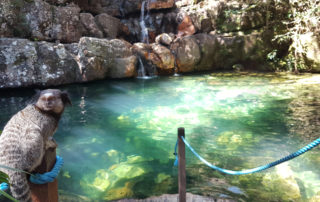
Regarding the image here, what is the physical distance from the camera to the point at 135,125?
5.17 meters

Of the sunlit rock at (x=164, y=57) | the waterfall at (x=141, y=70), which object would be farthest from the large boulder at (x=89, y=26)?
the sunlit rock at (x=164, y=57)

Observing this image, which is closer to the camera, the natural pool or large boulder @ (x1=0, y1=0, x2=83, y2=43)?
the natural pool

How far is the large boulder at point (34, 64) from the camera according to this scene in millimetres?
7500

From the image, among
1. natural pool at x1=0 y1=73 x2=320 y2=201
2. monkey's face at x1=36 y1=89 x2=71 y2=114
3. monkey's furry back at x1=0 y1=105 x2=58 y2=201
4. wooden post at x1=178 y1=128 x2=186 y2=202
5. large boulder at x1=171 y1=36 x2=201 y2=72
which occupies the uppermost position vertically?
large boulder at x1=171 y1=36 x2=201 y2=72

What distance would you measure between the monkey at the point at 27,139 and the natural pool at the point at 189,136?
4.49ft

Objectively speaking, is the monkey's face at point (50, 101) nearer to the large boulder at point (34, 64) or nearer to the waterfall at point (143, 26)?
the large boulder at point (34, 64)

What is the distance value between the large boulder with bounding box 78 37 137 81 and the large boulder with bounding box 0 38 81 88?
15.2 inches

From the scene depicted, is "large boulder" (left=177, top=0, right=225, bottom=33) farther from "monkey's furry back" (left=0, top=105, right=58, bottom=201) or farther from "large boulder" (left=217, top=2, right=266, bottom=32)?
"monkey's furry back" (left=0, top=105, right=58, bottom=201)

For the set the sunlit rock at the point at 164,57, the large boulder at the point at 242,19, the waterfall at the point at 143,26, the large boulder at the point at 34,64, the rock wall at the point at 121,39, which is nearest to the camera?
the large boulder at the point at 34,64

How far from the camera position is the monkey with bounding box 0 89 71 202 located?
1580 millimetres

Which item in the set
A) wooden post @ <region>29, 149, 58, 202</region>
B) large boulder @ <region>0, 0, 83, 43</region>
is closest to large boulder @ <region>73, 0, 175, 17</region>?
large boulder @ <region>0, 0, 83, 43</region>

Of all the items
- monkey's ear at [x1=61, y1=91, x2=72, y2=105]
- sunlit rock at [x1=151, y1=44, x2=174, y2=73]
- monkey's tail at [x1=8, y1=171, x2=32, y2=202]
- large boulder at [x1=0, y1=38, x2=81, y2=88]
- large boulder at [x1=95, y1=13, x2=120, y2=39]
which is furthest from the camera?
large boulder at [x1=95, y1=13, x2=120, y2=39]

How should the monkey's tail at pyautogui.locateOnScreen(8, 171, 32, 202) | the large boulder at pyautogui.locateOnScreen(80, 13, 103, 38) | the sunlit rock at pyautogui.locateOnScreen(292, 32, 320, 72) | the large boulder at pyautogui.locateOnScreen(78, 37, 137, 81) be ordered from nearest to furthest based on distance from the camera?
the monkey's tail at pyautogui.locateOnScreen(8, 171, 32, 202), the large boulder at pyautogui.locateOnScreen(78, 37, 137, 81), the sunlit rock at pyautogui.locateOnScreen(292, 32, 320, 72), the large boulder at pyautogui.locateOnScreen(80, 13, 103, 38)

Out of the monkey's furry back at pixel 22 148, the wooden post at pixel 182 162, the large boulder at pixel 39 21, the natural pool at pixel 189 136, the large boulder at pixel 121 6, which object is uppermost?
the large boulder at pixel 121 6
